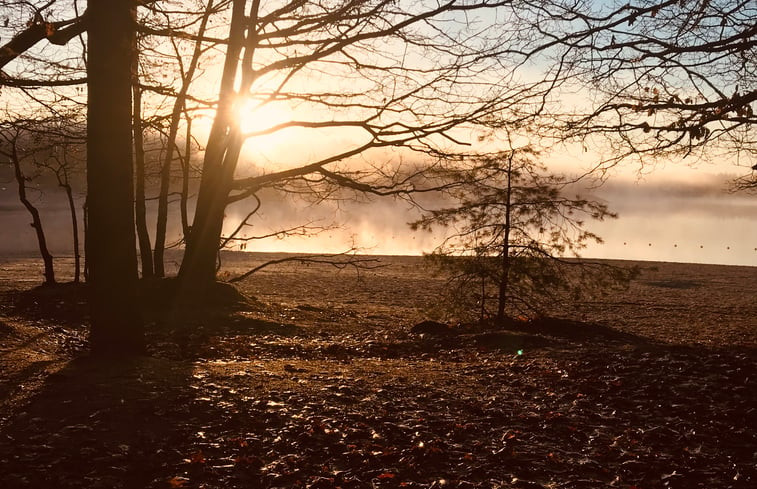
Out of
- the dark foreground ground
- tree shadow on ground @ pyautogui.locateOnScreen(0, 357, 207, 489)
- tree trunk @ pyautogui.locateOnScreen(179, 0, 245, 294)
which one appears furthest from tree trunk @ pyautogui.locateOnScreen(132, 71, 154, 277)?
tree shadow on ground @ pyautogui.locateOnScreen(0, 357, 207, 489)

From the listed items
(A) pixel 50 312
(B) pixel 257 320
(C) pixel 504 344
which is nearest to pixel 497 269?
(C) pixel 504 344

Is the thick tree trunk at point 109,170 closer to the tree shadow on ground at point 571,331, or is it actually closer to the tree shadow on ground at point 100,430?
the tree shadow on ground at point 100,430

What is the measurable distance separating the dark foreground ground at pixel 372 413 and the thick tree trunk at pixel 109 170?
31.4 inches

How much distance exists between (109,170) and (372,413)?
4.47m

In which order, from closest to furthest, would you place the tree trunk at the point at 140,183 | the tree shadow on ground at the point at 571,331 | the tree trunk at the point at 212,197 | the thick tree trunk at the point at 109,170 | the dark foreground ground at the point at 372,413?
the dark foreground ground at the point at 372,413 < the thick tree trunk at the point at 109,170 < the tree shadow on ground at the point at 571,331 < the tree trunk at the point at 212,197 < the tree trunk at the point at 140,183

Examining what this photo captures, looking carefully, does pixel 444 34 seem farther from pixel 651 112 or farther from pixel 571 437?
pixel 571 437

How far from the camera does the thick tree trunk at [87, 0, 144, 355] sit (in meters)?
8.42

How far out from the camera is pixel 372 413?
7.32 meters

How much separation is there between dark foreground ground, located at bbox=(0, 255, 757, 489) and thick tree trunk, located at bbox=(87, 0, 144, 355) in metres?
0.80

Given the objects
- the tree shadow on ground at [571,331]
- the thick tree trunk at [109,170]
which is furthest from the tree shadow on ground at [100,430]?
the tree shadow on ground at [571,331]

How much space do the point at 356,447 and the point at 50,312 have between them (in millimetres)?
10384

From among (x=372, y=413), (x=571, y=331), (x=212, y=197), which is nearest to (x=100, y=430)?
(x=372, y=413)

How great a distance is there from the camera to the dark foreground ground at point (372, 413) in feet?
18.6

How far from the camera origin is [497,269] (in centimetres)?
1523
